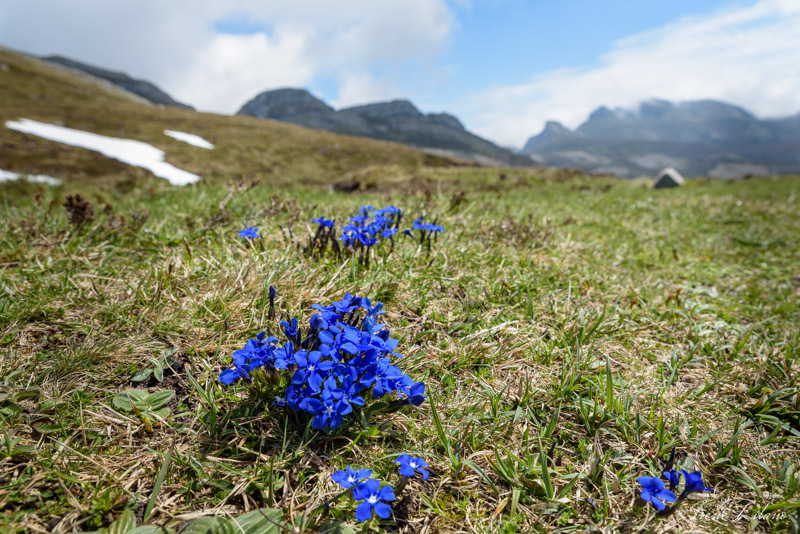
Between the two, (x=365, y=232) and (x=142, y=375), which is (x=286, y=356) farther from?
(x=365, y=232)

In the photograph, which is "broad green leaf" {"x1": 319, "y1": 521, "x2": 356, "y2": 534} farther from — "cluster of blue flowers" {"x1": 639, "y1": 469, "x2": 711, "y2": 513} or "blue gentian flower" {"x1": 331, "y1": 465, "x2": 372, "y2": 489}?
"cluster of blue flowers" {"x1": 639, "y1": 469, "x2": 711, "y2": 513}

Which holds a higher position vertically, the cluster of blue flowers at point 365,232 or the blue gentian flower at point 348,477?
the cluster of blue flowers at point 365,232

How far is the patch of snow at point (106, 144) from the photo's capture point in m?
30.3

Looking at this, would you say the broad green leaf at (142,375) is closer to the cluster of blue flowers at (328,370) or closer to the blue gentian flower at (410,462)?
the cluster of blue flowers at (328,370)

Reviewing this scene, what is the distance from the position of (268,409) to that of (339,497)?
0.59m

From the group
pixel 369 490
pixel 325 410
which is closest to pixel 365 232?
pixel 325 410

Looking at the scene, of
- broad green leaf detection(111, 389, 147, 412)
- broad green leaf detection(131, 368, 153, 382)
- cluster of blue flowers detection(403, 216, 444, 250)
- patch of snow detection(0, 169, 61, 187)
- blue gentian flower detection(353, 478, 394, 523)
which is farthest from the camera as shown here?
patch of snow detection(0, 169, 61, 187)

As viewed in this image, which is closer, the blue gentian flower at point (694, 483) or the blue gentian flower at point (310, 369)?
the blue gentian flower at point (694, 483)

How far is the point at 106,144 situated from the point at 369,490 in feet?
138

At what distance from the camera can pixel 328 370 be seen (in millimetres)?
1746

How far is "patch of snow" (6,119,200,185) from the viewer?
99.4 feet

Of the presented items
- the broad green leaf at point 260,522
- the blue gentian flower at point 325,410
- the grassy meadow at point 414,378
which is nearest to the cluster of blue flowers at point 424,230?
the grassy meadow at point 414,378

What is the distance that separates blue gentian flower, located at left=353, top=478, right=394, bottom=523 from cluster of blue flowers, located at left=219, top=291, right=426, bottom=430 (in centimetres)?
27

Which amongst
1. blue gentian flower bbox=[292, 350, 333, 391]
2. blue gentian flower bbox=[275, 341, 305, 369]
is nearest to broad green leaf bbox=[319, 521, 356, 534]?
blue gentian flower bbox=[292, 350, 333, 391]
